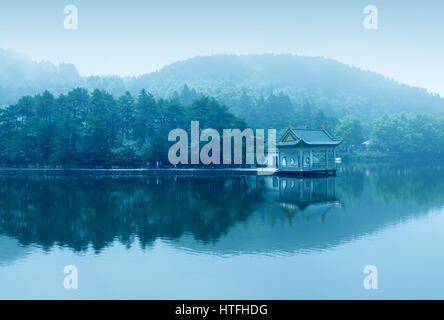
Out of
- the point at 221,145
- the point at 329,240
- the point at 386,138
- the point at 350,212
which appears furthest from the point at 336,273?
the point at 386,138

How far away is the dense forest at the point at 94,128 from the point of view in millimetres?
47219

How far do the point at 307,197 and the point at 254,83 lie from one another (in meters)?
123

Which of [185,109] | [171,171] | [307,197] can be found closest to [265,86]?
[185,109]

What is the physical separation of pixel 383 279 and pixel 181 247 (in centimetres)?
610

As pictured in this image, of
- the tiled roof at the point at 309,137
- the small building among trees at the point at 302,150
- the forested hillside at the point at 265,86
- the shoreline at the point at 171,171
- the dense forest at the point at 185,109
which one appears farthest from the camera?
the forested hillside at the point at 265,86

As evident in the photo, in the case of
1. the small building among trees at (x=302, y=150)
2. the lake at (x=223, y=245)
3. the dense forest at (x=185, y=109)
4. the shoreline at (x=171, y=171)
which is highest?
the dense forest at (x=185, y=109)

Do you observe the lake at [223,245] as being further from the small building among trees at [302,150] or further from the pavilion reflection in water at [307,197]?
the small building among trees at [302,150]

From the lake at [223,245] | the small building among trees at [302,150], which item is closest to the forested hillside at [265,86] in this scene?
the small building among trees at [302,150]

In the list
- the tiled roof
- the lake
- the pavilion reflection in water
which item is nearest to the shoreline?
the tiled roof

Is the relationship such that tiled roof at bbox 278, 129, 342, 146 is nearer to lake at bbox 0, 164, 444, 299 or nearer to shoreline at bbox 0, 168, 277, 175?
shoreline at bbox 0, 168, 277, 175

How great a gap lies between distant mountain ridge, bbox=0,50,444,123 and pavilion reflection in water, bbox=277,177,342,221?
170 ft

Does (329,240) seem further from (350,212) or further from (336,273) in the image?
(350,212)

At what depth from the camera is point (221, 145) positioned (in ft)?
153

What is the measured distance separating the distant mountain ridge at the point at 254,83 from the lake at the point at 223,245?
62.6 meters
